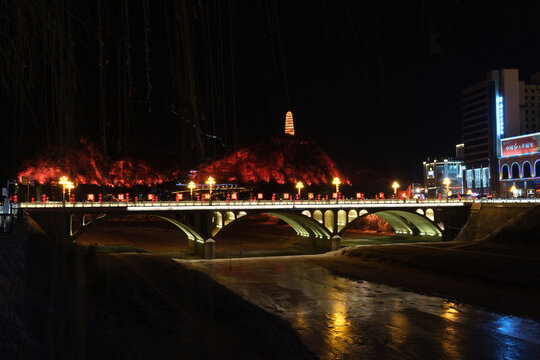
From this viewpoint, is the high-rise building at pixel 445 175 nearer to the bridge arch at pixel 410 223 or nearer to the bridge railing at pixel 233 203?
the bridge arch at pixel 410 223

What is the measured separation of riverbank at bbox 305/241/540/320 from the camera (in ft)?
91.8

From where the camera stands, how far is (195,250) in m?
51.8

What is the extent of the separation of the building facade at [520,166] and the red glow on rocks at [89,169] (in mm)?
91621

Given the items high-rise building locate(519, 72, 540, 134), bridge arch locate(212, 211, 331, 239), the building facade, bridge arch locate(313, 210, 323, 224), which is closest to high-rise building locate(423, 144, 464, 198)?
high-rise building locate(519, 72, 540, 134)

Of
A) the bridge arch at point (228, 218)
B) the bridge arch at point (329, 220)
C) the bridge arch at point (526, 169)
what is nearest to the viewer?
the bridge arch at point (228, 218)

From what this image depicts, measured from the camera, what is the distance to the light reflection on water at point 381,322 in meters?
18.2

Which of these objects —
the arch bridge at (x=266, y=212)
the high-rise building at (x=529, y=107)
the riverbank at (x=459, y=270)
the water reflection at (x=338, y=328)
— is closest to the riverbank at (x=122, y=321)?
the water reflection at (x=338, y=328)

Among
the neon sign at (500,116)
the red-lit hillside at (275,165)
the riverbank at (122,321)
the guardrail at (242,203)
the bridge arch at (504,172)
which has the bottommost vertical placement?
the riverbank at (122,321)

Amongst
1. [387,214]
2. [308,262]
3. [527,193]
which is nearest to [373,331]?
[308,262]

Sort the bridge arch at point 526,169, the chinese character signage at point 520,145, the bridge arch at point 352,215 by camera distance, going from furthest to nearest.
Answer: the bridge arch at point 526,169 < the chinese character signage at point 520,145 < the bridge arch at point 352,215

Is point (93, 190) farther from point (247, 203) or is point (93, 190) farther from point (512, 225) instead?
point (512, 225)

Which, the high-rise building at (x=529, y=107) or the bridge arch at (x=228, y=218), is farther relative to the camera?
the high-rise building at (x=529, y=107)

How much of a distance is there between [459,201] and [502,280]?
3211 centimetres

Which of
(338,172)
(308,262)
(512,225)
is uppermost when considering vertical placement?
(338,172)
